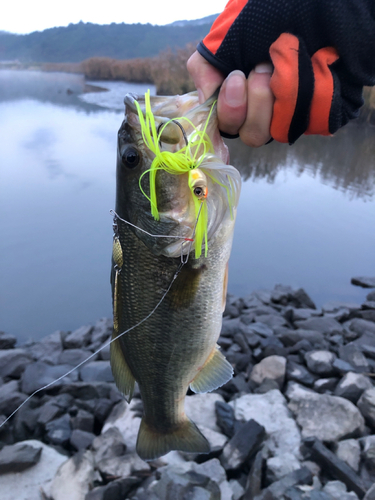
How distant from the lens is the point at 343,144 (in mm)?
11109

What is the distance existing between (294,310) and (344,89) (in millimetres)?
3612

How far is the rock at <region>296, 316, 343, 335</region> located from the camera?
4258mm

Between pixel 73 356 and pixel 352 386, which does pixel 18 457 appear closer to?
pixel 73 356

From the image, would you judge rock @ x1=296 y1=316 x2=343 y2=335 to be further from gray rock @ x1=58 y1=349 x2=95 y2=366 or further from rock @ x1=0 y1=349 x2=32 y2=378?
rock @ x1=0 y1=349 x2=32 y2=378

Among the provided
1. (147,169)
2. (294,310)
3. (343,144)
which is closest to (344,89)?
(147,169)

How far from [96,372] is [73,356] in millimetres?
489

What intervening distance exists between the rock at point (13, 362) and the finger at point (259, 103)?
3226 millimetres

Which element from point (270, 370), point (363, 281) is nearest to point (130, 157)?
point (270, 370)

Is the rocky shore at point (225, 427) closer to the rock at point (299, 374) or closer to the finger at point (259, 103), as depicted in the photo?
the rock at point (299, 374)

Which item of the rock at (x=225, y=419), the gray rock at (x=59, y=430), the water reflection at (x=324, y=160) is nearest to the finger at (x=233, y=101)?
the rock at (x=225, y=419)

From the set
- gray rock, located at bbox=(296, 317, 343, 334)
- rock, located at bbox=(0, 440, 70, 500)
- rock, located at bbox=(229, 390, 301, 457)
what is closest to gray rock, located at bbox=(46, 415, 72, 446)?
rock, located at bbox=(0, 440, 70, 500)

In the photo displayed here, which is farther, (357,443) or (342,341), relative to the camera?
(342,341)

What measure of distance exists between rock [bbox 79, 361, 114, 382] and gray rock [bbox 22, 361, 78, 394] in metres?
0.09

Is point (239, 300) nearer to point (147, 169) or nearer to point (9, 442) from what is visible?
point (9, 442)
